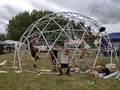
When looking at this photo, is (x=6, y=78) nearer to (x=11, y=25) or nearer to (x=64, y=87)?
(x=64, y=87)

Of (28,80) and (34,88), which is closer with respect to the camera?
(34,88)

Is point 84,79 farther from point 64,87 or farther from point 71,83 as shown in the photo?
point 64,87

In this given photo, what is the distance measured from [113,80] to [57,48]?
14.4 ft

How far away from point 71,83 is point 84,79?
43.2 inches

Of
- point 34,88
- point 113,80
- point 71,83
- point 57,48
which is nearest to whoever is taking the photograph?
point 34,88

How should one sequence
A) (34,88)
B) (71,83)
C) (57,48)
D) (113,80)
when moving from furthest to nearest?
(57,48)
(113,80)
(71,83)
(34,88)

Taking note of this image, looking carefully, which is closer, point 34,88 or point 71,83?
point 34,88

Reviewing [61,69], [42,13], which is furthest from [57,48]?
[42,13]

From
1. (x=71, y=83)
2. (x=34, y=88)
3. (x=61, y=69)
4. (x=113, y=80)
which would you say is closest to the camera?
(x=34, y=88)

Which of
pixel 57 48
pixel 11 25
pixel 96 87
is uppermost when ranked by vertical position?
pixel 11 25

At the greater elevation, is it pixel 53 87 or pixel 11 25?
pixel 11 25

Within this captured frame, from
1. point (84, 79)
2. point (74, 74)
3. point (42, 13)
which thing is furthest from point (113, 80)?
point (42, 13)

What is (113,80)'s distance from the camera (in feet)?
45.2

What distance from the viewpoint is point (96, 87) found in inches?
477
